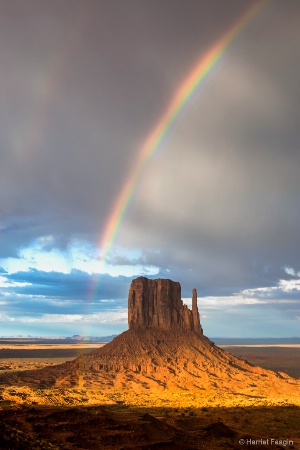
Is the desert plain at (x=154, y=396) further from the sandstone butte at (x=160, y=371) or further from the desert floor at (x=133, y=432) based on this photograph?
the sandstone butte at (x=160, y=371)

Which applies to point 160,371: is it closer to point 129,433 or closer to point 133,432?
point 133,432

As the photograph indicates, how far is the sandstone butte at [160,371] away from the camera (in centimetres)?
7012

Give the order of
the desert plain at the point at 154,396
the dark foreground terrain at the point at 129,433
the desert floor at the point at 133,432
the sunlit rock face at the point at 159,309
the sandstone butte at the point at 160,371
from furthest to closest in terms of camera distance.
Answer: the sunlit rock face at the point at 159,309
the sandstone butte at the point at 160,371
the desert plain at the point at 154,396
the dark foreground terrain at the point at 129,433
the desert floor at the point at 133,432

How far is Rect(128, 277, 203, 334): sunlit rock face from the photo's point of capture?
357 ft

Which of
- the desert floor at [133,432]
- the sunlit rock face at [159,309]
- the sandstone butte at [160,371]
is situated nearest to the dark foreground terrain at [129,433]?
the desert floor at [133,432]

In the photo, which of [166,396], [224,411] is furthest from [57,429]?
[166,396]

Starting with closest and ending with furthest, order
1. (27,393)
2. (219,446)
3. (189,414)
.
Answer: (219,446) → (189,414) → (27,393)

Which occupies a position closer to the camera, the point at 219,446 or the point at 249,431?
the point at 219,446

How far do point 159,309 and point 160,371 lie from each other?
22.4 meters

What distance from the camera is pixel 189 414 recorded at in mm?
50062

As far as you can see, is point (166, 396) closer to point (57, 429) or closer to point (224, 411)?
point (224, 411)

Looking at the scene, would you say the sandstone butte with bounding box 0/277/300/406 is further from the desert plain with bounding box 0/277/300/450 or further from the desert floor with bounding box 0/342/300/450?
the desert floor with bounding box 0/342/300/450

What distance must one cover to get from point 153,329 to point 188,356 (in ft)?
50.6

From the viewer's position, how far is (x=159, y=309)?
10950 cm
